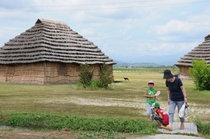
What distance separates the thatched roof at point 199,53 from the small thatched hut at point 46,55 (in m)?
11.0

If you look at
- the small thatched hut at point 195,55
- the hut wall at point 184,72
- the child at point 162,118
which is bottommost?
the child at point 162,118

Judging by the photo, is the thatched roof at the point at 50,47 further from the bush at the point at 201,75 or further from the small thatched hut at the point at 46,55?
the bush at the point at 201,75

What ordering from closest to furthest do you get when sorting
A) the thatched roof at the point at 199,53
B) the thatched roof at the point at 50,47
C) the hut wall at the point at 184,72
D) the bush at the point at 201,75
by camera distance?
the bush at the point at 201,75, the thatched roof at the point at 50,47, the thatched roof at the point at 199,53, the hut wall at the point at 184,72

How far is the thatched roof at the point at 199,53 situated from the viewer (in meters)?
42.8

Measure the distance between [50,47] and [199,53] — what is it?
19.3 metres

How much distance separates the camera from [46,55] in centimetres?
3453

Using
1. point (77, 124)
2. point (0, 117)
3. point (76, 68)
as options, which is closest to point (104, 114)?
point (77, 124)

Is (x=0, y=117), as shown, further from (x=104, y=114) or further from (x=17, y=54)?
(x=17, y=54)

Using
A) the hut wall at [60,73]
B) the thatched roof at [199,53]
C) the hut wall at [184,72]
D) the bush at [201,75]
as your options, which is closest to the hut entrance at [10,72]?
the hut wall at [60,73]

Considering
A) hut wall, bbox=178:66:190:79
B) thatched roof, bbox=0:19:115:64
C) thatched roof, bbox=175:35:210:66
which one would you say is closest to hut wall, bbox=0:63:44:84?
thatched roof, bbox=0:19:115:64

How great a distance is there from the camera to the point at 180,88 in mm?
10242

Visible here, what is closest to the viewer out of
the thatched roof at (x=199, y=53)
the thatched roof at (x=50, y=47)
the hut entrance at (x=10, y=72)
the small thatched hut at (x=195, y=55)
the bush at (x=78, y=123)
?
the bush at (x=78, y=123)

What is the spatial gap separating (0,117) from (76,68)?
25.6m

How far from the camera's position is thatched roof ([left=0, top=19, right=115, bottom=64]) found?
35.4 metres
